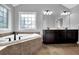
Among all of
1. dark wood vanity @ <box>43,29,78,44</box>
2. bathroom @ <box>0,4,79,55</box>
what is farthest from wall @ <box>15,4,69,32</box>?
dark wood vanity @ <box>43,29,78,44</box>

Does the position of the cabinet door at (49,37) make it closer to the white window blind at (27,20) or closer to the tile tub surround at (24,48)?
the tile tub surround at (24,48)

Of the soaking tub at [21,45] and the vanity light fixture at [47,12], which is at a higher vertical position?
the vanity light fixture at [47,12]

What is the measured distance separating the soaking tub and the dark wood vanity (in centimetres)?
11

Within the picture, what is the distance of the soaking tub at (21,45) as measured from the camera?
1.37 m

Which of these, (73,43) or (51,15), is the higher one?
(51,15)

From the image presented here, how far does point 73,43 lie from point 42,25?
0.49 m

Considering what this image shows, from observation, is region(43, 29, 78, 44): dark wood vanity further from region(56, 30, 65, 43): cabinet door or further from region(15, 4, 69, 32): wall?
region(15, 4, 69, 32): wall

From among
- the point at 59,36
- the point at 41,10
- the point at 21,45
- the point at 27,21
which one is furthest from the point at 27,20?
the point at 59,36

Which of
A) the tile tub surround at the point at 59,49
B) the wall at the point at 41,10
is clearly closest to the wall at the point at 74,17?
the wall at the point at 41,10

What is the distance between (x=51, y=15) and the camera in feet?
4.84

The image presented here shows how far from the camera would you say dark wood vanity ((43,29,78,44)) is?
1.46 m
